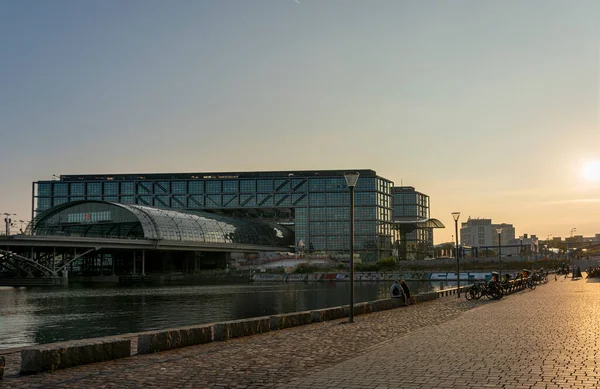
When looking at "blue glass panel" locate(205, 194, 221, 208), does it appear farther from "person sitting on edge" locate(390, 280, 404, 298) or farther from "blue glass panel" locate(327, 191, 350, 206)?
"person sitting on edge" locate(390, 280, 404, 298)

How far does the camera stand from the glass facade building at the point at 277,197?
16475cm

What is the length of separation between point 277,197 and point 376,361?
159 metres

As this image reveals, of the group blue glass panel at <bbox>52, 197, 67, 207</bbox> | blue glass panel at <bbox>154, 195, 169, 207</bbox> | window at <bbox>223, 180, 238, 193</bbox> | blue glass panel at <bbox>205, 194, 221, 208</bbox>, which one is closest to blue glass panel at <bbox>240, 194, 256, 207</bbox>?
window at <bbox>223, 180, 238, 193</bbox>

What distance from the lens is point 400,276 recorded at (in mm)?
124875

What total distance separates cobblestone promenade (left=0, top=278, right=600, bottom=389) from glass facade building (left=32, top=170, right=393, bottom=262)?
463 feet

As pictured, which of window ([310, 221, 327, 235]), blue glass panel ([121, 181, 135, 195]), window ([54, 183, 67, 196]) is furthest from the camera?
window ([54, 183, 67, 196])

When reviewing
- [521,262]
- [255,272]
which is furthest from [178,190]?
[521,262]

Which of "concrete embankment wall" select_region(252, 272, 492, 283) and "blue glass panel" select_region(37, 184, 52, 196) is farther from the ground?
"blue glass panel" select_region(37, 184, 52, 196)

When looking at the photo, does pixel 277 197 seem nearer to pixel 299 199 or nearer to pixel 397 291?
pixel 299 199

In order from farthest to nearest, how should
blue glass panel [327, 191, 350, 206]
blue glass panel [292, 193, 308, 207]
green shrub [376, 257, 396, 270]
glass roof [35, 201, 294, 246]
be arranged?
1. blue glass panel [292, 193, 308, 207]
2. blue glass panel [327, 191, 350, 206]
3. green shrub [376, 257, 396, 270]
4. glass roof [35, 201, 294, 246]

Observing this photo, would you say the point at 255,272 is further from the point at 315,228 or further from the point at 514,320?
the point at 514,320

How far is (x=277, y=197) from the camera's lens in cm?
17325

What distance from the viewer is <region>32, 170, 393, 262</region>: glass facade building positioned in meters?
165

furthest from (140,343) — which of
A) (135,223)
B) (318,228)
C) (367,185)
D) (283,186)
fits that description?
(283,186)
